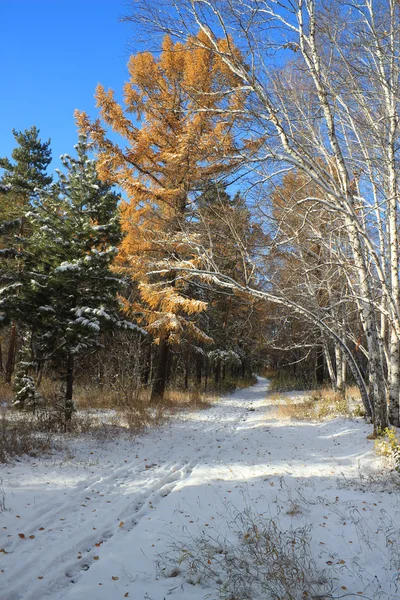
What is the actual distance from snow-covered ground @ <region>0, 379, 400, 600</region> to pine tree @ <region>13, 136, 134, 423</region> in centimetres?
271

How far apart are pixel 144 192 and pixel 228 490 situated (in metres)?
9.86

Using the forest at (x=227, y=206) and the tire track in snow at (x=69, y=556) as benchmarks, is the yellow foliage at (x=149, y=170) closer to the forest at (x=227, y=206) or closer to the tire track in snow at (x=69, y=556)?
the forest at (x=227, y=206)

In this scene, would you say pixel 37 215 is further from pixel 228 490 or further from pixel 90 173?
pixel 228 490

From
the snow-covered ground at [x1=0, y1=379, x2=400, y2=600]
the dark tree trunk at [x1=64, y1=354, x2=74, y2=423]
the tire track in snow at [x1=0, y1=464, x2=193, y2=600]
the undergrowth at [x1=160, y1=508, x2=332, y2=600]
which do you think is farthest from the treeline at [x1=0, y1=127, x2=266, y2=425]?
the undergrowth at [x1=160, y1=508, x2=332, y2=600]

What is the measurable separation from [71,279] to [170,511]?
657 cm

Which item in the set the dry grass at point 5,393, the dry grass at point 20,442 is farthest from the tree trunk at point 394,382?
the dry grass at point 5,393

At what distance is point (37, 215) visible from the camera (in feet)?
33.1

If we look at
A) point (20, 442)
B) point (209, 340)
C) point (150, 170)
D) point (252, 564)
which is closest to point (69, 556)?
point (252, 564)

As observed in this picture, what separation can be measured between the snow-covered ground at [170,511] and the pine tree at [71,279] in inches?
107

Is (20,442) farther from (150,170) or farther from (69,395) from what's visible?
(150,170)

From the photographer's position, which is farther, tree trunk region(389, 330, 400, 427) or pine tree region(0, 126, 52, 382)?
pine tree region(0, 126, 52, 382)

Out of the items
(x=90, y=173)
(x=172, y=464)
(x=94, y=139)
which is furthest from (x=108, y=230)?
(x=172, y=464)

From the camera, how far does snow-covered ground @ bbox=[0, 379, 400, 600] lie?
3.21 metres

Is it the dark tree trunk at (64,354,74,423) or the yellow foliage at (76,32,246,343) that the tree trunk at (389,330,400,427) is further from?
the dark tree trunk at (64,354,74,423)
